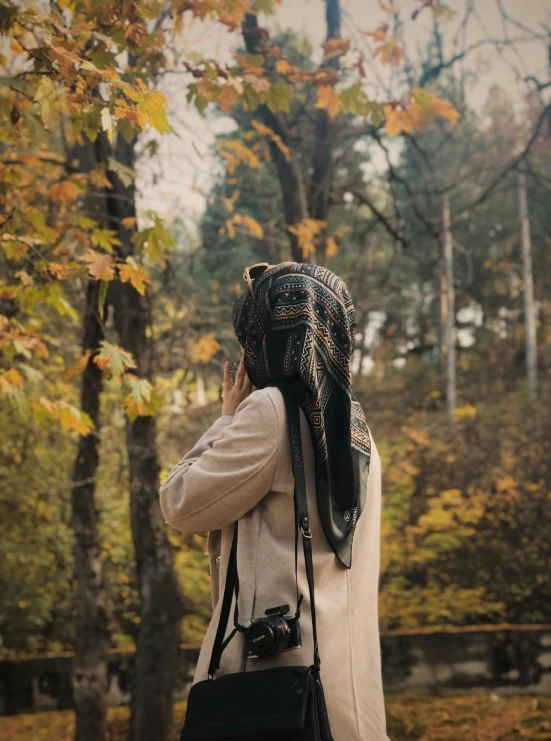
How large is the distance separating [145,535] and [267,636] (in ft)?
10.4

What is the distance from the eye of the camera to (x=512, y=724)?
6516 mm

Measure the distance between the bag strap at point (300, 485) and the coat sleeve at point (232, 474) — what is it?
0.13ft

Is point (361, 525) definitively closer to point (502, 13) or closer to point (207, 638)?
point (207, 638)

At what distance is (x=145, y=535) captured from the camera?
4680 millimetres

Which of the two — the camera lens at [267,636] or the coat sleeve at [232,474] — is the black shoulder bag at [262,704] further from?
the coat sleeve at [232,474]

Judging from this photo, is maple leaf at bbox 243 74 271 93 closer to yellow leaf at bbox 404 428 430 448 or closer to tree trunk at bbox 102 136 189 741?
tree trunk at bbox 102 136 189 741

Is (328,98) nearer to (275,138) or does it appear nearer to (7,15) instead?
(275,138)

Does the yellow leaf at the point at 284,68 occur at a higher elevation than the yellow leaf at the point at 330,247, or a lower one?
higher

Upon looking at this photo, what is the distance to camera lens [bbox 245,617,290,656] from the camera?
1641 mm

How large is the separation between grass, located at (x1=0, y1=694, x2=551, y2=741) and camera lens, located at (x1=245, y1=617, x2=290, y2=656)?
17.3 ft

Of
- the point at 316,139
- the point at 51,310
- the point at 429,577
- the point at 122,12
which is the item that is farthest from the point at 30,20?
the point at 429,577

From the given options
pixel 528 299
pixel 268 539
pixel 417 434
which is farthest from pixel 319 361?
pixel 528 299

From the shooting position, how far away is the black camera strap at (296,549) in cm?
173

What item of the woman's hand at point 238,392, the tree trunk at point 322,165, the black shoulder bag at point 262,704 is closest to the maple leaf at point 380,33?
the tree trunk at point 322,165
